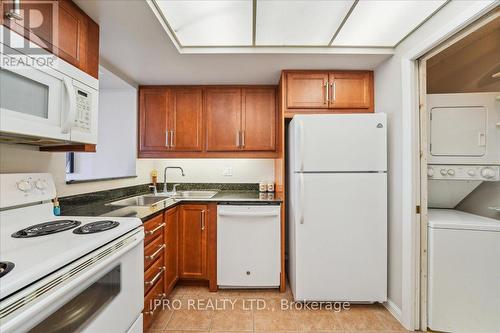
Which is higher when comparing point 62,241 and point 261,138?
point 261,138

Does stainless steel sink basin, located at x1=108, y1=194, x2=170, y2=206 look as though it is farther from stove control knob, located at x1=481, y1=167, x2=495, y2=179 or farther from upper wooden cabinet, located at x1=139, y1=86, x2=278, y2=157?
stove control knob, located at x1=481, y1=167, x2=495, y2=179

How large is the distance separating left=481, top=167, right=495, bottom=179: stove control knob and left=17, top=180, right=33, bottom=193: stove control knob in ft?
10.3

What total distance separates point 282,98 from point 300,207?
107 cm

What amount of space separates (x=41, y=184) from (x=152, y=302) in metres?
1.07

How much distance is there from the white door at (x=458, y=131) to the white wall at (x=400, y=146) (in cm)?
33

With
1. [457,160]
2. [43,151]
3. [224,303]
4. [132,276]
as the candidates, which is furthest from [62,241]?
[457,160]

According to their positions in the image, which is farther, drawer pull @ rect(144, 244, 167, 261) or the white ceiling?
drawer pull @ rect(144, 244, 167, 261)

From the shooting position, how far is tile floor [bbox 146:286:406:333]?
5.57 feet

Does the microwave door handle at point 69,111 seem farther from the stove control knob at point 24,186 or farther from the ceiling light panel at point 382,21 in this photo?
the ceiling light panel at point 382,21

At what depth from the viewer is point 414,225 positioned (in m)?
1.66

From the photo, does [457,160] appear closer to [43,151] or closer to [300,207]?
[300,207]

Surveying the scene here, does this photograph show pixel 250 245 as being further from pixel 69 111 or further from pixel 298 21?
pixel 298 21

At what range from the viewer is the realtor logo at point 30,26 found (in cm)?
91

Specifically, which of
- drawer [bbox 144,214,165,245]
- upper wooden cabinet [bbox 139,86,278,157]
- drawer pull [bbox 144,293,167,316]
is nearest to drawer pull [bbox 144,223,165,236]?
drawer [bbox 144,214,165,245]
